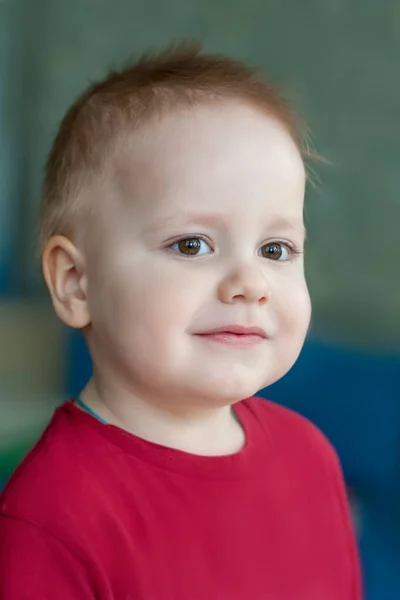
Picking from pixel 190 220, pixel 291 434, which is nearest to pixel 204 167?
pixel 190 220

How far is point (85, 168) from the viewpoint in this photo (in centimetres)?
55

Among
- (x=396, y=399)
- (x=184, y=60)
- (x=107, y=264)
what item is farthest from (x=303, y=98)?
(x=107, y=264)

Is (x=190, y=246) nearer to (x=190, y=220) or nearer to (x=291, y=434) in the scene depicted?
(x=190, y=220)

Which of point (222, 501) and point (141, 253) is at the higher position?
point (141, 253)

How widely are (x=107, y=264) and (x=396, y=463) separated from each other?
0.84 metres

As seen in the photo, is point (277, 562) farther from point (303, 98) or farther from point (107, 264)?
point (303, 98)

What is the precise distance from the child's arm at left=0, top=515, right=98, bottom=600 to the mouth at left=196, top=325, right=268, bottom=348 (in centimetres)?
16

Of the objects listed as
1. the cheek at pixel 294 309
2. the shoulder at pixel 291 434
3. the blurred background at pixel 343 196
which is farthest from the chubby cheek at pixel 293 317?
the blurred background at pixel 343 196

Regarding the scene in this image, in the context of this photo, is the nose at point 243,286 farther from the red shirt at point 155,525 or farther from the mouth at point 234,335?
the red shirt at point 155,525

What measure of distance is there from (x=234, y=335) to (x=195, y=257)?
57 millimetres

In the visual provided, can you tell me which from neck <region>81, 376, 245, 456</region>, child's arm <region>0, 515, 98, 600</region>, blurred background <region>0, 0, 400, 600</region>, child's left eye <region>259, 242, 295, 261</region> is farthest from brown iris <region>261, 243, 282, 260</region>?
blurred background <region>0, 0, 400, 600</region>

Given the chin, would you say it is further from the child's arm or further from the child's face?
the child's arm

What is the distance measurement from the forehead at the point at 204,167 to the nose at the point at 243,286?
0.04 m

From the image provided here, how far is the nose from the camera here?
50cm
